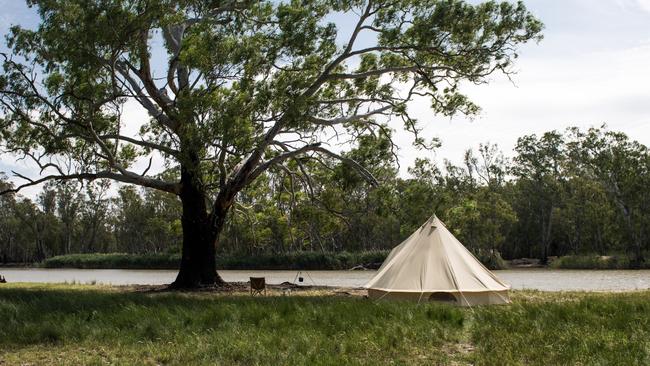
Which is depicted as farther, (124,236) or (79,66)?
(124,236)

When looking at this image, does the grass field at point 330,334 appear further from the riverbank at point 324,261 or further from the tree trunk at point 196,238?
the riverbank at point 324,261

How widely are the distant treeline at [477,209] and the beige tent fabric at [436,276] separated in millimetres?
5761

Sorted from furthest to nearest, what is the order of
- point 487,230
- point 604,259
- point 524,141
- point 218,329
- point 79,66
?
point 524,141 → point 487,230 → point 604,259 → point 79,66 → point 218,329

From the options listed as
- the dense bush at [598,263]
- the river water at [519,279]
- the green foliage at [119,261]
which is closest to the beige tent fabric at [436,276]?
the river water at [519,279]

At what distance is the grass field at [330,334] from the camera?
23.5 feet

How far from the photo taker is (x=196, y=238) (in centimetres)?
1895

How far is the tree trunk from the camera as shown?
18.8m

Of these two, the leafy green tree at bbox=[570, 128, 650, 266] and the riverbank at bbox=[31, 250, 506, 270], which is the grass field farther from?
the leafy green tree at bbox=[570, 128, 650, 266]

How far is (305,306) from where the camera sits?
34.4 feet

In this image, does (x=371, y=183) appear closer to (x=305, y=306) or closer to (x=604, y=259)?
(x=305, y=306)

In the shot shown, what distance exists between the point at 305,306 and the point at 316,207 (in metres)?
11.0

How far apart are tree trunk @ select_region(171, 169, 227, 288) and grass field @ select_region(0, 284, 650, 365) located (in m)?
8.11

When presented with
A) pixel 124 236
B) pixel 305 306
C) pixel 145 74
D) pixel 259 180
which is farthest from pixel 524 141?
pixel 124 236

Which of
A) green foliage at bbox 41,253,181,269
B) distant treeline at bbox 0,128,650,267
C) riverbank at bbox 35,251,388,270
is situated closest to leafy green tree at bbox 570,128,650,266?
distant treeline at bbox 0,128,650,267
